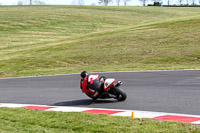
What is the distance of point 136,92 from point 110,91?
1.60 metres

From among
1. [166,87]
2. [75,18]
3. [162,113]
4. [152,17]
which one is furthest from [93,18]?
[162,113]

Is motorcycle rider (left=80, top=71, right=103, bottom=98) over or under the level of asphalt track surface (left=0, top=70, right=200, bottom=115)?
over

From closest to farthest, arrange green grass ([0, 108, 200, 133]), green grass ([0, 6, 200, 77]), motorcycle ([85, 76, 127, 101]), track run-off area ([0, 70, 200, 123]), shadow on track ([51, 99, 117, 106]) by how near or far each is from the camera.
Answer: green grass ([0, 108, 200, 133]) < track run-off area ([0, 70, 200, 123]) < motorcycle ([85, 76, 127, 101]) < shadow on track ([51, 99, 117, 106]) < green grass ([0, 6, 200, 77])

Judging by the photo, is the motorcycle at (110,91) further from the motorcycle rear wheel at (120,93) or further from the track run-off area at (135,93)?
the track run-off area at (135,93)

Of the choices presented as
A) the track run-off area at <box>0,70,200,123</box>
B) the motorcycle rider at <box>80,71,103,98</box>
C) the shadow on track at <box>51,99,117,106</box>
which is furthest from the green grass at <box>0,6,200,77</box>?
the motorcycle rider at <box>80,71,103,98</box>

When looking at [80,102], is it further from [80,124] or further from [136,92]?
[80,124]

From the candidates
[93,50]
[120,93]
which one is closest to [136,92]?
[120,93]

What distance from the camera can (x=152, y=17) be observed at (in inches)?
2630

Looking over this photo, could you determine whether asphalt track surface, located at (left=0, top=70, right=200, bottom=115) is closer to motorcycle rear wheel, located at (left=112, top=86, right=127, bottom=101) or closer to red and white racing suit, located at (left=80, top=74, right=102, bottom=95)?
motorcycle rear wheel, located at (left=112, top=86, right=127, bottom=101)

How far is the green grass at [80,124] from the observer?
6.44 metres

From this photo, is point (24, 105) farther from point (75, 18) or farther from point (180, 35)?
point (75, 18)

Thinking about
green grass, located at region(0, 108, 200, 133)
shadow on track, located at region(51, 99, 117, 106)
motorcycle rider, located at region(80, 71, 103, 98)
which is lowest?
shadow on track, located at region(51, 99, 117, 106)

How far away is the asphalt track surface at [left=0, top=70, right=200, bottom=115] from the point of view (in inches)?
364

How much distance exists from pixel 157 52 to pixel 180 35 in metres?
7.14
